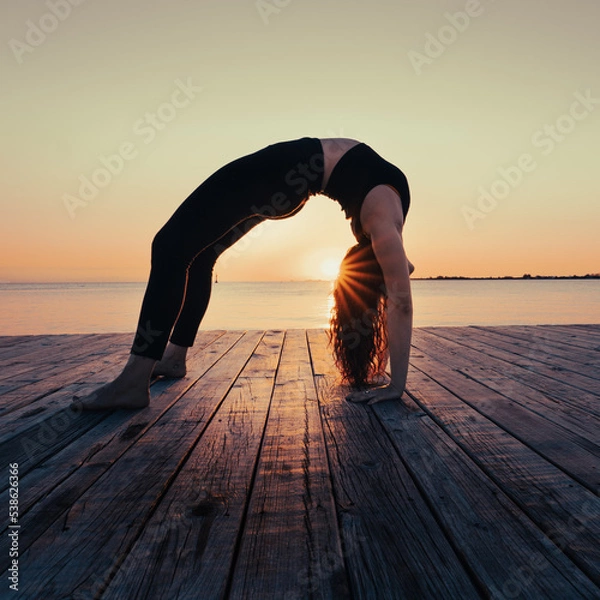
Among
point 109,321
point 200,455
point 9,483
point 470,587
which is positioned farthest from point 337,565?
point 109,321

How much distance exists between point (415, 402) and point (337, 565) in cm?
118

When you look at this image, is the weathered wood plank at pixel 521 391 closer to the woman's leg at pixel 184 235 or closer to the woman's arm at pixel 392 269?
the woman's arm at pixel 392 269

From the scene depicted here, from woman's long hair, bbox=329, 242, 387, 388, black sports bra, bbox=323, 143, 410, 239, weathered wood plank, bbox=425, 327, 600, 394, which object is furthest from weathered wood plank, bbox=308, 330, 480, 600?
weathered wood plank, bbox=425, 327, 600, 394

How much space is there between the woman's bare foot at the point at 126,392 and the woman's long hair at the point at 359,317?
90 centimetres

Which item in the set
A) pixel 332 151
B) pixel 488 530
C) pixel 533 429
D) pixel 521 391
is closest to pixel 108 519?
pixel 488 530

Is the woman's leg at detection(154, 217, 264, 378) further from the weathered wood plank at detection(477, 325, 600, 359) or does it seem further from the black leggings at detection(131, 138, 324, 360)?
the weathered wood plank at detection(477, 325, 600, 359)

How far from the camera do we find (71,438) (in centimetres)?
150

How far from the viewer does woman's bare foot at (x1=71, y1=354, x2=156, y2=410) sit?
1.80 metres

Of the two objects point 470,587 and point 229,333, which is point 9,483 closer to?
point 470,587

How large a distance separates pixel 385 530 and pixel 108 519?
57 centimetres

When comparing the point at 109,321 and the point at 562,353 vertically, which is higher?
the point at 562,353

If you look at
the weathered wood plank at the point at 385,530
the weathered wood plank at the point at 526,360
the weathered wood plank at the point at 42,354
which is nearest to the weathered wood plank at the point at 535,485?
the weathered wood plank at the point at 385,530

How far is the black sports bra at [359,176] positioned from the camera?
1.87m

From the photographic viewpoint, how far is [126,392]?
1.82 meters
